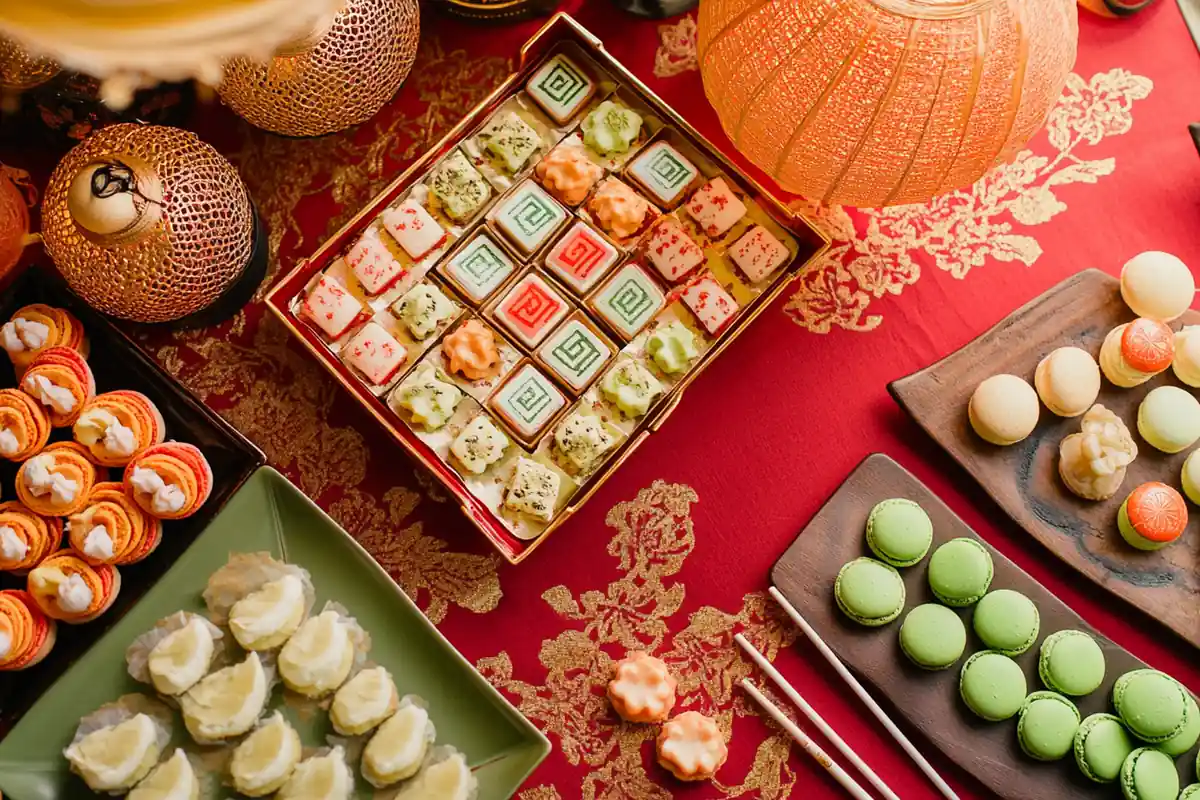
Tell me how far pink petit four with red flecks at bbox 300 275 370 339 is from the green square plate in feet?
0.70

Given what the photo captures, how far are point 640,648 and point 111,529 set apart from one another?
2.30ft

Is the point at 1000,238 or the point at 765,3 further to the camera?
the point at 1000,238

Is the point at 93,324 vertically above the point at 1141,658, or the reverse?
the point at 1141,658

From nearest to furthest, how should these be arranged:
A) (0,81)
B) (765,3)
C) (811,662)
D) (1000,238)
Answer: (765,3), (0,81), (811,662), (1000,238)

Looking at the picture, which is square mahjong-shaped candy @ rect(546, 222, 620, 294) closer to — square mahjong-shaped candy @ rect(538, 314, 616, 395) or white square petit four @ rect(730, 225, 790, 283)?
square mahjong-shaped candy @ rect(538, 314, 616, 395)

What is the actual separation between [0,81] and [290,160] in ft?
1.23

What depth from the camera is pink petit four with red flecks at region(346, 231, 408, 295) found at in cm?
137

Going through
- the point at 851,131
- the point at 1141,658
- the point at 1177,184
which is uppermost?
the point at 1177,184

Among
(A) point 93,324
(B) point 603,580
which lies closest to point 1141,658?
(B) point 603,580

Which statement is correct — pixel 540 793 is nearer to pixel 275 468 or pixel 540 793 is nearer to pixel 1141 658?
pixel 275 468

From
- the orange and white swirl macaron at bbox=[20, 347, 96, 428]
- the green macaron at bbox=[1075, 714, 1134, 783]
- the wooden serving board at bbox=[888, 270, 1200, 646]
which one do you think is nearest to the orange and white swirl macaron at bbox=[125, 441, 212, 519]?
the orange and white swirl macaron at bbox=[20, 347, 96, 428]

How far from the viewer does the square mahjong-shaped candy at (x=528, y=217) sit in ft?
4.57

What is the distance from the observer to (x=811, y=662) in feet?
4.56

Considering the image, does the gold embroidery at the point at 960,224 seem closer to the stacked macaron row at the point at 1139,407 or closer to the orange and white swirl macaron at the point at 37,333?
the stacked macaron row at the point at 1139,407
